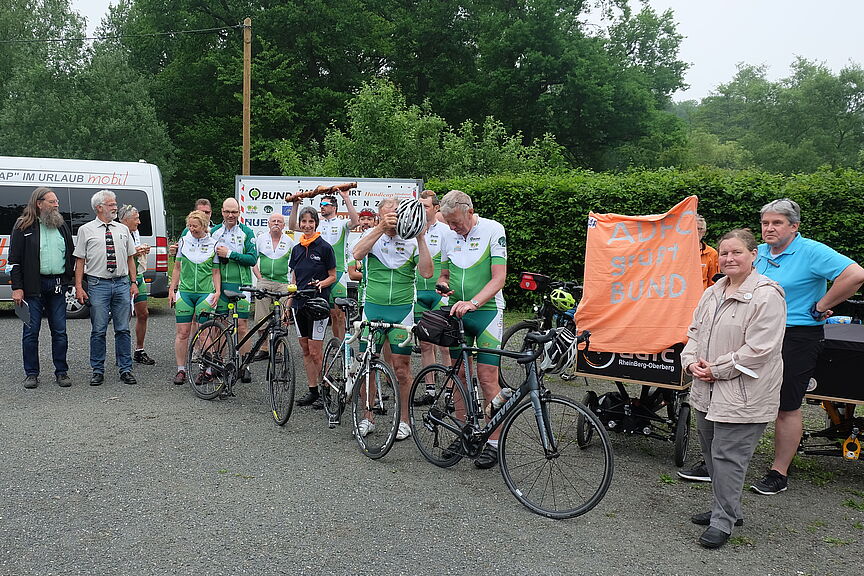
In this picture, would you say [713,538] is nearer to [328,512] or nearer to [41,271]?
[328,512]

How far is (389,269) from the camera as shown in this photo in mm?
5703

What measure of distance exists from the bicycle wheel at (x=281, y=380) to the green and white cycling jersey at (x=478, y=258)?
169cm

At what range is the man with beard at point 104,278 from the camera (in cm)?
754

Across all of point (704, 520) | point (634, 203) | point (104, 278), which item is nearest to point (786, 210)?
point (704, 520)

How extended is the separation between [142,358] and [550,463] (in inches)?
237

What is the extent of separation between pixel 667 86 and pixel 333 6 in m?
21.1

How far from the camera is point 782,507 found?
462cm

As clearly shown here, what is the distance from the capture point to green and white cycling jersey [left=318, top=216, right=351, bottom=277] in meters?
8.45

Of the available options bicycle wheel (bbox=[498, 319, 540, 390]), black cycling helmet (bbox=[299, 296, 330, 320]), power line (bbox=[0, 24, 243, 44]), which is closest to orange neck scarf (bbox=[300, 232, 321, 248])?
black cycling helmet (bbox=[299, 296, 330, 320])

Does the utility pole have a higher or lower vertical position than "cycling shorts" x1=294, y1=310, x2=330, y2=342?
higher

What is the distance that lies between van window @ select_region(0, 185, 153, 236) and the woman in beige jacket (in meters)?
11.3

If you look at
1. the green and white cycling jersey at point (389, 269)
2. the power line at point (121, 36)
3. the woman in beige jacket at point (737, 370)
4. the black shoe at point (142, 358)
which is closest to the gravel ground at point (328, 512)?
the woman in beige jacket at point (737, 370)

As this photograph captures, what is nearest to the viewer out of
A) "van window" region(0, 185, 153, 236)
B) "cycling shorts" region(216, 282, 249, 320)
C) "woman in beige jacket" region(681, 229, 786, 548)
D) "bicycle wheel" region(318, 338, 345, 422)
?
"woman in beige jacket" region(681, 229, 786, 548)

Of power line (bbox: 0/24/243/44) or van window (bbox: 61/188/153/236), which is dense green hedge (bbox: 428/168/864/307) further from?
power line (bbox: 0/24/243/44)
